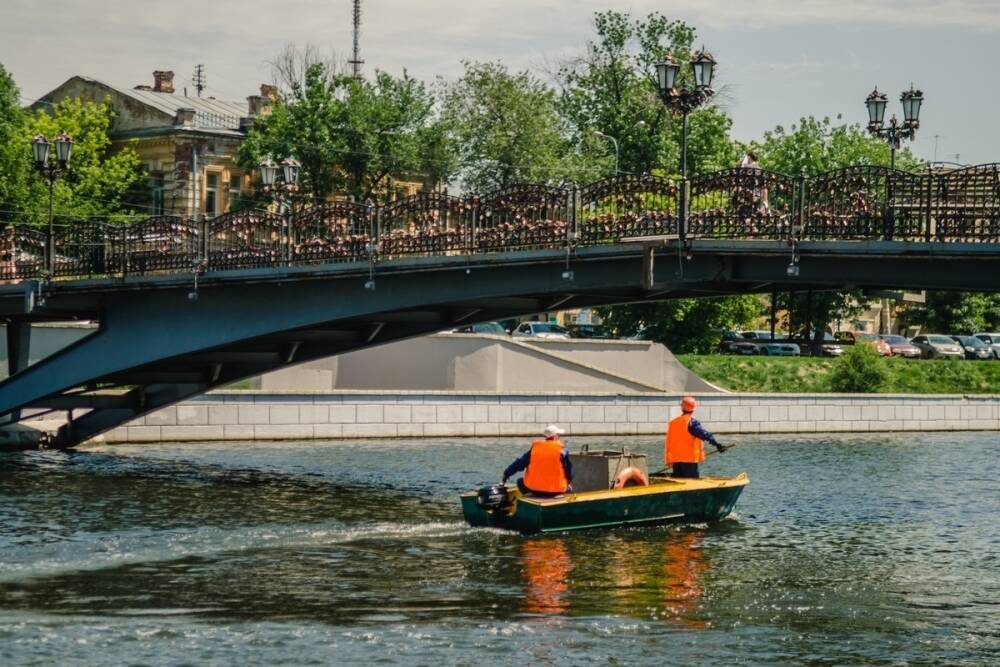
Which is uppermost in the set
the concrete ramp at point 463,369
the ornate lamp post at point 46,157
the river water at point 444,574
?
the ornate lamp post at point 46,157

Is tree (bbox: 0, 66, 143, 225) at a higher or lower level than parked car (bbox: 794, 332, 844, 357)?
higher

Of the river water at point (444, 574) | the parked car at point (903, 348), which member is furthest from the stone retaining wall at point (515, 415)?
the parked car at point (903, 348)

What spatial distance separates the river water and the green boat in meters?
0.31

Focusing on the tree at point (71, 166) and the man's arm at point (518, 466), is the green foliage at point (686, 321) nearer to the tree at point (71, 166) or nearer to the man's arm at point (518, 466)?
the tree at point (71, 166)

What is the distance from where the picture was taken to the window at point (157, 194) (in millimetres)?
79000

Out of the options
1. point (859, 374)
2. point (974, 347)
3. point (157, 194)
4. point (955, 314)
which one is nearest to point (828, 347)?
point (974, 347)

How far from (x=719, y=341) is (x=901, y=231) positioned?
45.5m

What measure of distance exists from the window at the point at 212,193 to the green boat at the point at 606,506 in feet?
163

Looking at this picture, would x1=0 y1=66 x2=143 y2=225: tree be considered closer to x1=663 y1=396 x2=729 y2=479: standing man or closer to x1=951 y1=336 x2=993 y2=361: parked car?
x1=663 y1=396 x2=729 y2=479: standing man

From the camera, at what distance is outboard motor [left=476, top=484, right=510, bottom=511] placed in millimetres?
30312

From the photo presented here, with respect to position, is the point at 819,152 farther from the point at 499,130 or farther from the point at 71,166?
the point at 71,166

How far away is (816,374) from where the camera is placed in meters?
64.9

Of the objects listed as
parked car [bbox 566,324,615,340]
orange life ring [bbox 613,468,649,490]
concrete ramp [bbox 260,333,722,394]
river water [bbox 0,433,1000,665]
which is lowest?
river water [bbox 0,433,1000,665]

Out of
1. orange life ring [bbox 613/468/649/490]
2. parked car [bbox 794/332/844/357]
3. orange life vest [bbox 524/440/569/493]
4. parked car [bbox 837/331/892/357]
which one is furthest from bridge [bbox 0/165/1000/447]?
parked car [bbox 837/331/892/357]
